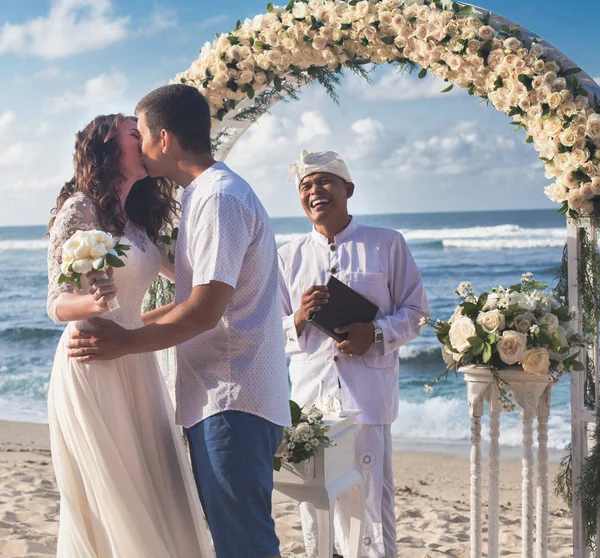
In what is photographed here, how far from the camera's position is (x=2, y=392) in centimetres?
1616

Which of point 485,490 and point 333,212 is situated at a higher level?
point 333,212

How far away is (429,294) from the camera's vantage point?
2266cm

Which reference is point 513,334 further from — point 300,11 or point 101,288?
point 300,11

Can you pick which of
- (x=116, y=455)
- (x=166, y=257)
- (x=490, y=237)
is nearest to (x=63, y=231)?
(x=166, y=257)

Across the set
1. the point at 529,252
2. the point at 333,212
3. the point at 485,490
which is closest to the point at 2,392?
the point at 485,490

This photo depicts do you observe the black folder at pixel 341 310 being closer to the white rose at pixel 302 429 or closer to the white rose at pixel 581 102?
the white rose at pixel 302 429

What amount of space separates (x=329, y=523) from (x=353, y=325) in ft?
3.72

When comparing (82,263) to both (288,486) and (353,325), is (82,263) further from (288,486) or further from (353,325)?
(353,325)

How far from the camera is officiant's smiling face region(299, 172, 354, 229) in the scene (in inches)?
187

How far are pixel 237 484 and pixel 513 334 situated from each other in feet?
5.69

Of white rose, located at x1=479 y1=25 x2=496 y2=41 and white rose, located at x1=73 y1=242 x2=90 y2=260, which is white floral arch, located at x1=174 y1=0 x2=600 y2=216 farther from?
white rose, located at x1=73 y1=242 x2=90 y2=260

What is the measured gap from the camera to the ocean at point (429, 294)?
42.9 ft

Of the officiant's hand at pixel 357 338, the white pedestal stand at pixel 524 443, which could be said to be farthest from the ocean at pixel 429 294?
the white pedestal stand at pixel 524 443

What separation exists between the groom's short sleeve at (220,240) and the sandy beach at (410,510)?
9.63 feet
